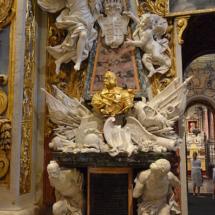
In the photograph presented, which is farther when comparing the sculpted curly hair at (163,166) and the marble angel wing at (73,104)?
the marble angel wing at (73,104)

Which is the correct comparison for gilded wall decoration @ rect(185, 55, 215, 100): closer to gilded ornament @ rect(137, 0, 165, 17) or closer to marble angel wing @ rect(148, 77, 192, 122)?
gilded ornament @ rect(137, 0, 165, 17)

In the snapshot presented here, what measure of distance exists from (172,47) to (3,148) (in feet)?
11.2

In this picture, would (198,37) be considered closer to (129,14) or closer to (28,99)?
(129,14)

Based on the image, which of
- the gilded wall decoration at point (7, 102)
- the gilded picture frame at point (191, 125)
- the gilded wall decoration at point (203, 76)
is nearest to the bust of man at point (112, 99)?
the gilded wall decoration at point (7, 102)

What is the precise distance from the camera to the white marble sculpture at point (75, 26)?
5.28m

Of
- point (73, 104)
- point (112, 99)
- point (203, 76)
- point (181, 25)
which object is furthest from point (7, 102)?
point (203, 76)

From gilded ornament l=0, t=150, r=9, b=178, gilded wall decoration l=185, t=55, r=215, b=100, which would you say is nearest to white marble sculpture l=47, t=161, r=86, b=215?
gilded ornament l=0, t=150, r=9, b=178

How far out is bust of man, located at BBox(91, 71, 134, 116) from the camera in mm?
4844

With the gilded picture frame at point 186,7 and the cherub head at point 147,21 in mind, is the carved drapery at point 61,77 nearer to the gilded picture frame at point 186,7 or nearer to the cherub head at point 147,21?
the cherub head at point 147,21

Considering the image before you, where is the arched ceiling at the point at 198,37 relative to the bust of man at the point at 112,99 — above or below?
above

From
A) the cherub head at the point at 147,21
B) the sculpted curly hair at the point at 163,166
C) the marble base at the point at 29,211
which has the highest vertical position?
the cherub head at the point at 147,21

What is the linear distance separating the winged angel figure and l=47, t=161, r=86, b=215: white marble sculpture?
40cm

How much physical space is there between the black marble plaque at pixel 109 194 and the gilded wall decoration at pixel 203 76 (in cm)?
931

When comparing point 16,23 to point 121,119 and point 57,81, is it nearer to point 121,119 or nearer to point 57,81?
point 57,81
